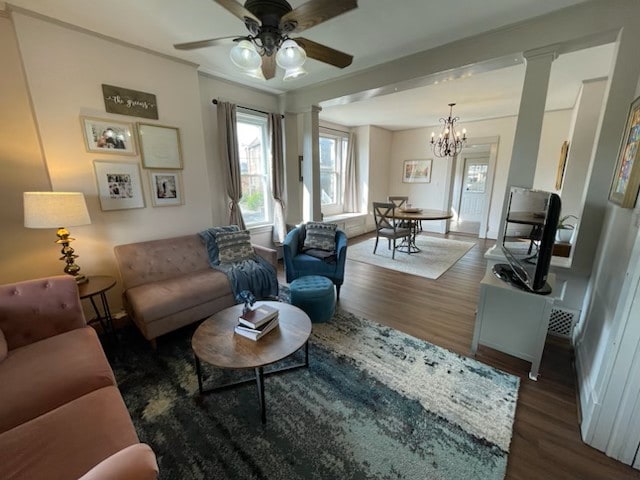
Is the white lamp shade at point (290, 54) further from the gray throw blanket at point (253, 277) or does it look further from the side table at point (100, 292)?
the side table at point (100, 292)

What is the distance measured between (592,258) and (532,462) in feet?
5.58

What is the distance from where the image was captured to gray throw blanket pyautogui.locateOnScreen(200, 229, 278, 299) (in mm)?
2674

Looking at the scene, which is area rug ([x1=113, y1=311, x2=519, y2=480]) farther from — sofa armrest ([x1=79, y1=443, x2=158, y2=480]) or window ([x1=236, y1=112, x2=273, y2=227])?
window ([x1=236, y1=112, x2=273, y2=227])

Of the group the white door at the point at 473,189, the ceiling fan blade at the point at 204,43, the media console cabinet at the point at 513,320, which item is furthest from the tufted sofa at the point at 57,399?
the white door at the point at 473,189

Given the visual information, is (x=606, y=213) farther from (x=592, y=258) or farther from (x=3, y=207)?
(x=3, y=207)

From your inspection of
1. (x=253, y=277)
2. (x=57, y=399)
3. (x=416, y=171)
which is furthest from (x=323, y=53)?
(x=416, y=171)

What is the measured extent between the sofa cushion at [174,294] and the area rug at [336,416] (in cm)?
36

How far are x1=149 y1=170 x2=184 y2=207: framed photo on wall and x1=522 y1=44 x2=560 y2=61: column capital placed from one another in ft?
11.5

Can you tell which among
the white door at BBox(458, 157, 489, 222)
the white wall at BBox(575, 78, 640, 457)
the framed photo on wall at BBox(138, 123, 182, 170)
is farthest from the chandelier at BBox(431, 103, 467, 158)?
the framed photo on wall at BBox(138, 123, 182, 170)

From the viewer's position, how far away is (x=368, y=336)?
2367 mm

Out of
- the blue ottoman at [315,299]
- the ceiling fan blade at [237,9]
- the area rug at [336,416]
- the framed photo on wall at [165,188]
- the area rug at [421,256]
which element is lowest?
the area rug at [336,416]

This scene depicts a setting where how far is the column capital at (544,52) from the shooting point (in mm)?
2063

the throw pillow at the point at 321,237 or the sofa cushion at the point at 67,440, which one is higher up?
the throw pillow at the point at 321,237

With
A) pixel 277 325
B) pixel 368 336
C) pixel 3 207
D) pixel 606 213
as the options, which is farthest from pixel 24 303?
pixel 606 213
